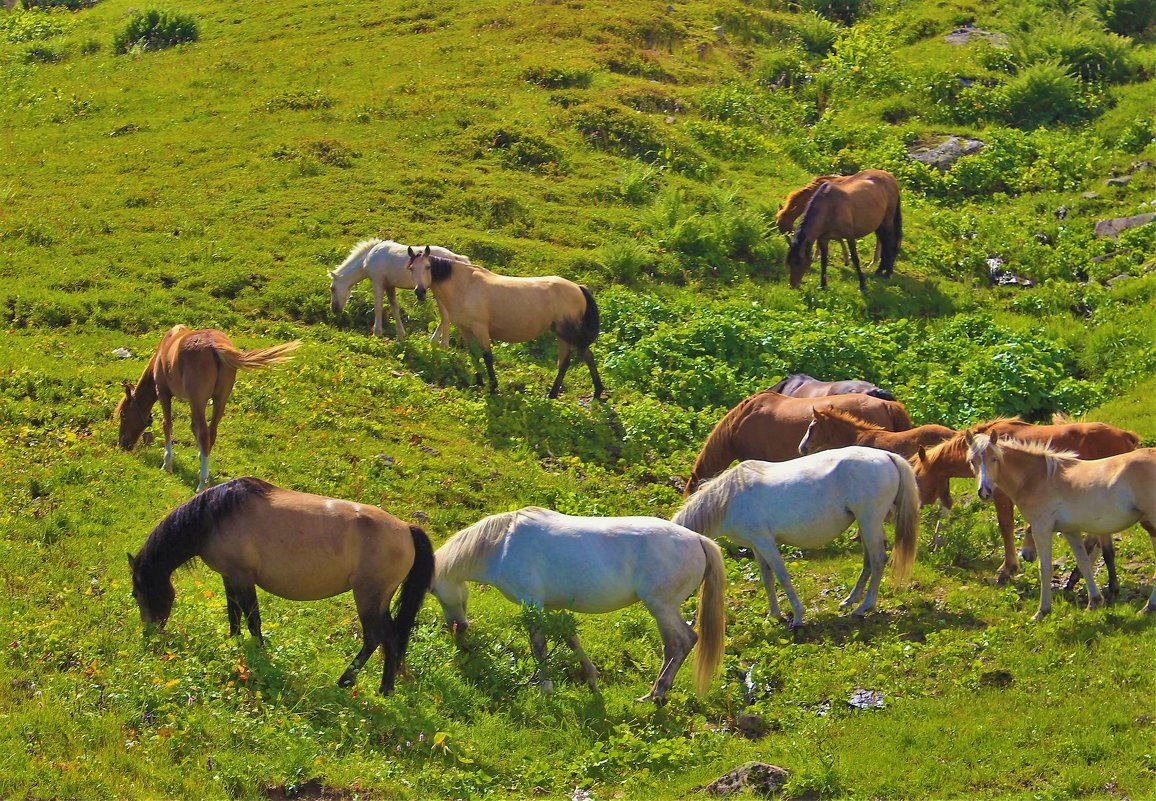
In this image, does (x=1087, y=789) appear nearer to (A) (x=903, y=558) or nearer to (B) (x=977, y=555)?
(A) (x=903, y=558)

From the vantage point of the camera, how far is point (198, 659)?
31.8 feet

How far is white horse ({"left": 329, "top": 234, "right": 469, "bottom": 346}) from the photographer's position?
2053 cm

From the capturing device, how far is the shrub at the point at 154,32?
34.5 meters

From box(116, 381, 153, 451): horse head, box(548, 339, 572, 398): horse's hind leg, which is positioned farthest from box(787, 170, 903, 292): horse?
box(116, 381, 153, 451): horse head

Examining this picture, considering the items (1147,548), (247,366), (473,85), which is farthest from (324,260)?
(1147,548)

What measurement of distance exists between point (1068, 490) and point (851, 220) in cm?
1371

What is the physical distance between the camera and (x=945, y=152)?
29.5 metres

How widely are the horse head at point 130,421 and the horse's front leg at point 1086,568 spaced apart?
1099cm

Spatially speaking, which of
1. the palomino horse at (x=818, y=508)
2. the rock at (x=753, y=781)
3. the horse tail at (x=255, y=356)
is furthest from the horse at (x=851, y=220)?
the rock at (x=753, y=781)

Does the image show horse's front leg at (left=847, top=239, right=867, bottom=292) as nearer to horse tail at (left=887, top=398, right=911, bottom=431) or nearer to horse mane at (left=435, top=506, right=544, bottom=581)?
horse tail at (left=887, top=398, right=911, bottom=431)

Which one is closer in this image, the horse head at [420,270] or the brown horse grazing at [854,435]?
the brown horse grazing at [854,435]

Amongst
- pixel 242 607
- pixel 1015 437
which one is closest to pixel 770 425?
pixel 1015 437

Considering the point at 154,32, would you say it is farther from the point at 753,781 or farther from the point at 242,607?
the point at 753,781

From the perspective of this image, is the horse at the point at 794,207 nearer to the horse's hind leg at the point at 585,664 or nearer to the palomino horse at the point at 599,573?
the palomino horse at the point at 599,573
